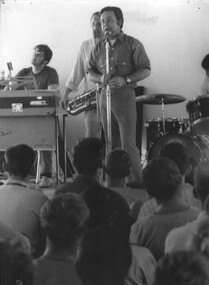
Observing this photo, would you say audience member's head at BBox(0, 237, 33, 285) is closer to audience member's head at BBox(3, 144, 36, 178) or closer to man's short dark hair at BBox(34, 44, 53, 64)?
audience member's head at BBox(3, 144, 36, 178)

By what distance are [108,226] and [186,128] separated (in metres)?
3.82

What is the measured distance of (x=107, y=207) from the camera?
6.59ft

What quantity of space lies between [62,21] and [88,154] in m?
3.86

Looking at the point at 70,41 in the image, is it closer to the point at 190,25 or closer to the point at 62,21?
the point at 62,21

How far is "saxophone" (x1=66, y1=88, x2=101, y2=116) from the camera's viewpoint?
4285 millimetres

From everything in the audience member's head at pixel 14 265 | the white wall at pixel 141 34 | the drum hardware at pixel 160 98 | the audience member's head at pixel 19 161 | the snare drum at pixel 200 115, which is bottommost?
the audience member's head at pixel 14 265

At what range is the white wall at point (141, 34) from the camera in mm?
6102

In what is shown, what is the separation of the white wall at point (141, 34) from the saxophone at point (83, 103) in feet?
6.13

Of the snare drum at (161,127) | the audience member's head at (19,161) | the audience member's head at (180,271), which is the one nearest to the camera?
the audience member's head at (180,271)

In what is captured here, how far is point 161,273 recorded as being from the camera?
0.85 metres

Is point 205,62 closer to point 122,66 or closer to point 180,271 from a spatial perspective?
point 122,66

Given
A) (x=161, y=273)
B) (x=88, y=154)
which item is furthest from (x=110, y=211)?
(x=161, y=273)

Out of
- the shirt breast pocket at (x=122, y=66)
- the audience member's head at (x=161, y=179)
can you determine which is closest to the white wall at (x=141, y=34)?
the shirt breast pocket at (x=122, y=66)

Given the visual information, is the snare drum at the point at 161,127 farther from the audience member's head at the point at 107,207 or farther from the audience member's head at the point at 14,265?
the audience member's head at the point at 14,265
